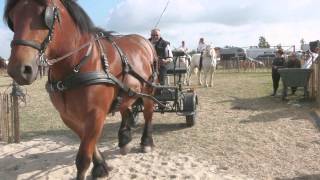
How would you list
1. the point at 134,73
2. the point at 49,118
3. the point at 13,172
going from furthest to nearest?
the point at 49,118 < the point at 13,172 < the point at 134,73

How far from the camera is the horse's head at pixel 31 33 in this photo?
136 inches

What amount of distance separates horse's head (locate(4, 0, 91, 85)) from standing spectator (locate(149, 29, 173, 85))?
11.9 ft

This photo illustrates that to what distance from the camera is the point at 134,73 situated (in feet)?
17.9

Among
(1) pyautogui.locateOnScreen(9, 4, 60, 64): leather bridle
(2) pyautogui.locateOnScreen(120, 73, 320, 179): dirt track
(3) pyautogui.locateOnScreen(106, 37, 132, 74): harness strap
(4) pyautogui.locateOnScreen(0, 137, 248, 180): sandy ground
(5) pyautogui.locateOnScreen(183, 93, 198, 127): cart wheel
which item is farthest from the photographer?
(5) pyautogui.locateOnScreen(183, 93, 198, 127): cart wheel

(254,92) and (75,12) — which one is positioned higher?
(75,12)

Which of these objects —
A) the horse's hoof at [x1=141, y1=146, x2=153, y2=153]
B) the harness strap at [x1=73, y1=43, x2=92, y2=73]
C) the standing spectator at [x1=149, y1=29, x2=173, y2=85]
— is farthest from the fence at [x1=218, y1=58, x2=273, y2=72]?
the harness strap at [x1=73, y1=43, x2=92, y2=73]

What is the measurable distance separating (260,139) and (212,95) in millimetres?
6592

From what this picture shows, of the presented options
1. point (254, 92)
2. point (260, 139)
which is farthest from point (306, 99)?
point (260, 139)

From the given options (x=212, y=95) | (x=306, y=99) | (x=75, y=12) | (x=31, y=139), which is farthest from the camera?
(x=212, y=95)

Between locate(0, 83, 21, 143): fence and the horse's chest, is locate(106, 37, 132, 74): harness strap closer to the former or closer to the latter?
the horse's chest

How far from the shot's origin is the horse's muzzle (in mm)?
3391

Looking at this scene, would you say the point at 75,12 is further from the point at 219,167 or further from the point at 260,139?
the point at 260,139

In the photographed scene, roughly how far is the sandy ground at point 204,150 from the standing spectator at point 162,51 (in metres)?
1.11

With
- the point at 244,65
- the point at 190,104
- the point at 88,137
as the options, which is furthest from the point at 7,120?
the point at 244,65
